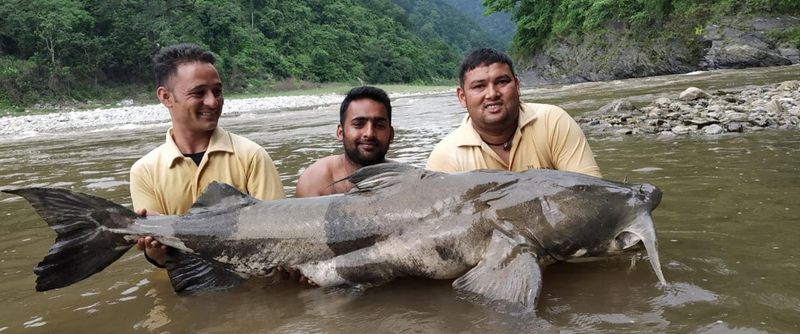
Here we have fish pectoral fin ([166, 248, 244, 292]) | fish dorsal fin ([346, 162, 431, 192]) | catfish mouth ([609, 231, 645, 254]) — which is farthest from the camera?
fish pectoral fin ([166, 248, 244, 292])

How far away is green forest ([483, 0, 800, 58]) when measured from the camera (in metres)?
28.7

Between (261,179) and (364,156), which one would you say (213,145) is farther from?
(364,156)

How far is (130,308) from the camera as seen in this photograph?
10.0ft

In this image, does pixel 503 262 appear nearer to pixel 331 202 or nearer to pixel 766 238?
pixel 331 202

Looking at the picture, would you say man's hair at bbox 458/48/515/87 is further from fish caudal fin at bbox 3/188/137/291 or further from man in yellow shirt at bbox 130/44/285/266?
fish caudal fin at bbox 3/188/137/291

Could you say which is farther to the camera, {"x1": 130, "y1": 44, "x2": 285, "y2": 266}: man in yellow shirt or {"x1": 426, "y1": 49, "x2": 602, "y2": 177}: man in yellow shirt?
{"x1": 426, "y1": 49, "x2": 602, "y2": 177}: man in yellow shirt

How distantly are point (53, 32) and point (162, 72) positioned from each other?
141 feet


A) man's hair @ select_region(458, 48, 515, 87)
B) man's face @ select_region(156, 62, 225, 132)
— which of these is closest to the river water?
man's face @ select_region(156, 62, 225, 132)

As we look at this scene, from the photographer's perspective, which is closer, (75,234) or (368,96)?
(75,234)

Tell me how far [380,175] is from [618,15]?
3618 cm

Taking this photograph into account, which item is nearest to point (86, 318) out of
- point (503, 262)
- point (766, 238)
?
point (503, 262)

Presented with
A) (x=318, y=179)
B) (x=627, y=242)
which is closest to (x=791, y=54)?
(x=318, y=179)

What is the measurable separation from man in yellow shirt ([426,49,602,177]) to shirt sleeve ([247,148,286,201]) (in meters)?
1.13

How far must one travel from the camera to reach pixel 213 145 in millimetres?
3637
